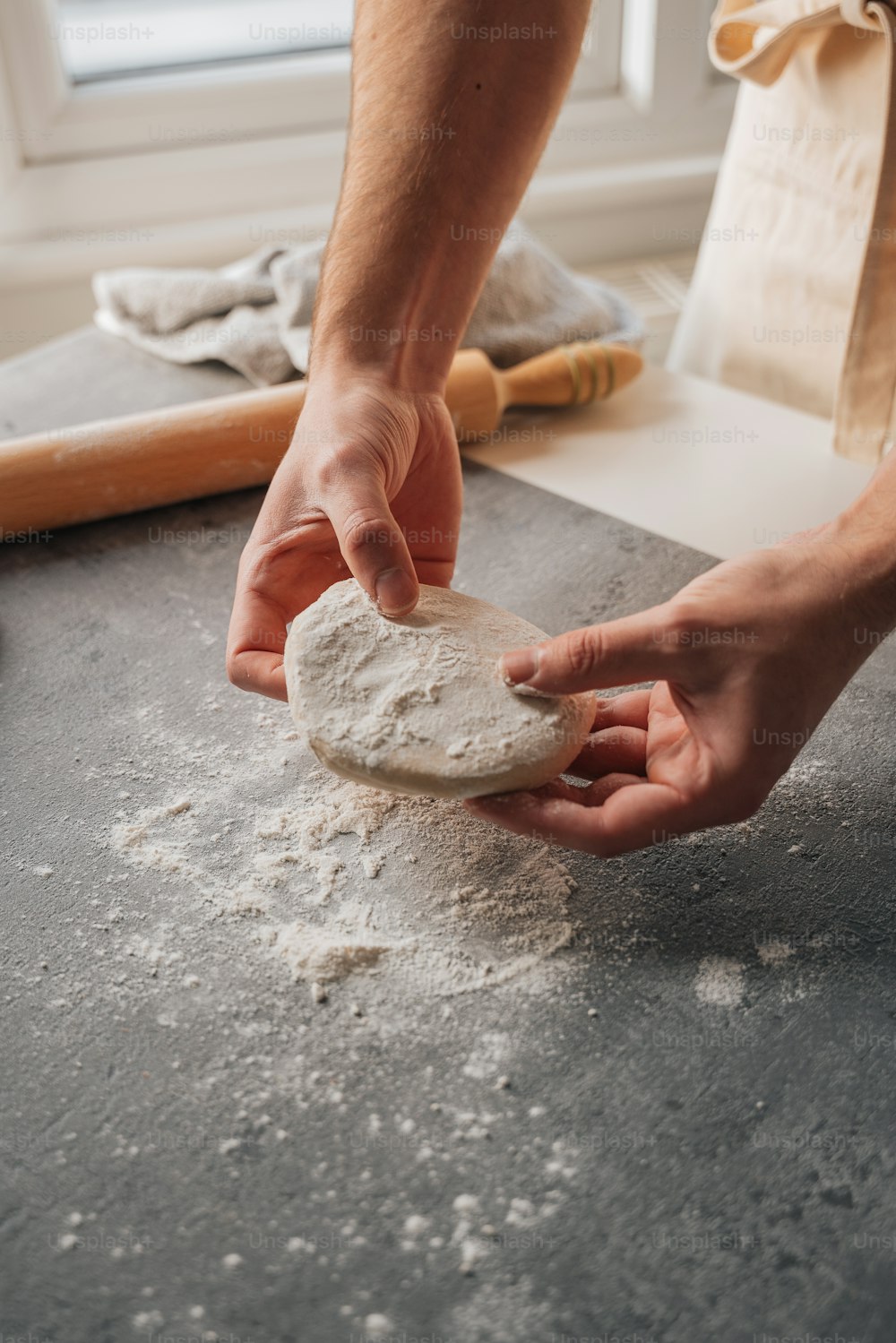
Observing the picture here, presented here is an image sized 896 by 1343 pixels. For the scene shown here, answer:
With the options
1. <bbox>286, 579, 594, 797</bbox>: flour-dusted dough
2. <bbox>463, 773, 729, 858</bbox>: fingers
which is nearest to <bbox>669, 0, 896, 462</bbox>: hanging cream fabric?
<bbox>286, 579, 594, 797</bbox>: flour-dusted dough

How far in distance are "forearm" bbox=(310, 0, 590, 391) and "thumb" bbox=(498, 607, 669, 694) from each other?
52cm

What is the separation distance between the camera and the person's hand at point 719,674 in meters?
1.00

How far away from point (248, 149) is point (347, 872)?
2.27 m

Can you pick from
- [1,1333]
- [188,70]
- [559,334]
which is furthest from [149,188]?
[1,1333]

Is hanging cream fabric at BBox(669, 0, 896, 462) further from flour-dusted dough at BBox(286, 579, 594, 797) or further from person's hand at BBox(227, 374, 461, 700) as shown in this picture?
flour-dusted dough at BBox(286, 579, 594, 797)

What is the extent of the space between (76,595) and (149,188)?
1571 millimetres

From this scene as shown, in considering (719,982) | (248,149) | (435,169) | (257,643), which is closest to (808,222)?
(435,169)

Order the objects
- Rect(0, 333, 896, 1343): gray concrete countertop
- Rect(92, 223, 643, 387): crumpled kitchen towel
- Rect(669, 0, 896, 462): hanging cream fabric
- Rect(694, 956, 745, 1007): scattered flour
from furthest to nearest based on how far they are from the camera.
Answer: Rect(92, 223, 643, 387): crumpled kitchen towel, Rect(669, 0, 896, 462): hanging cream fabric, Rect(694, 956, 745, 1007): scattered flour, Rect(0, 333, 896, 1343): gray concrete countertop

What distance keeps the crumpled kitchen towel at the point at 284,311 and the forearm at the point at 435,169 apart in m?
0.48

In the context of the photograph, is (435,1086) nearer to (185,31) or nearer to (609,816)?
(609,816)

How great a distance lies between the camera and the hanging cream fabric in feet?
5.28

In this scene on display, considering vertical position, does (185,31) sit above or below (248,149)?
above

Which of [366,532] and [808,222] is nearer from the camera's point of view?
[366,532]

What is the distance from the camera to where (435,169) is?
1.38 metres
